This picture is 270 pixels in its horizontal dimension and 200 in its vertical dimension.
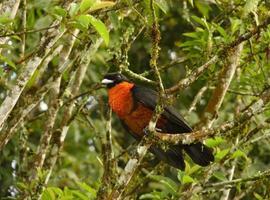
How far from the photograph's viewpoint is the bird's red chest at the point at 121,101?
462cm

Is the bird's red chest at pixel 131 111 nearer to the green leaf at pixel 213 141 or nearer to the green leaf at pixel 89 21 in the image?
the green leaf at pixel 213 141

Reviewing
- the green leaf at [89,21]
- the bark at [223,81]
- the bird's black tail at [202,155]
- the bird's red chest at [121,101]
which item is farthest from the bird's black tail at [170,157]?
the green leaf at [89,21]

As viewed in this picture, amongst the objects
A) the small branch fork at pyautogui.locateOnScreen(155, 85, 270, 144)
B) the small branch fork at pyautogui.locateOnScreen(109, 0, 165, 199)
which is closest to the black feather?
the small branch fork at pyautogui.locateOnScreen(155, 85, 270, 144)

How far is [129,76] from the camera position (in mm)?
4145

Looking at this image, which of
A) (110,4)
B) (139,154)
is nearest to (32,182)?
(139,154)

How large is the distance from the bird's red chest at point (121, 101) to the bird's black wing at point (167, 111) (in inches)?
2.3

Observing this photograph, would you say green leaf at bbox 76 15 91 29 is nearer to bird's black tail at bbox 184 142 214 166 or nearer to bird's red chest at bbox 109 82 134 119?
bird's black tail at bbox 184 142 214 166

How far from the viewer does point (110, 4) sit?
3.21 meters

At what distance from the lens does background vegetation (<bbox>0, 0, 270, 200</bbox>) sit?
10.1 feet

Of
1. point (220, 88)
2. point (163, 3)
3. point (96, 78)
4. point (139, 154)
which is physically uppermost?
point (163, 3)

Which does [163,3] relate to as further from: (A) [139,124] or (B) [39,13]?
(B) [39,13]

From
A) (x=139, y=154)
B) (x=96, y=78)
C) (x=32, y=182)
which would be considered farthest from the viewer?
(x=96, y=78)

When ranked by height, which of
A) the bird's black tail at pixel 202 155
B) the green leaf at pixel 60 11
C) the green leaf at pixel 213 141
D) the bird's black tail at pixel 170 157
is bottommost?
the bird's black tail at pixel 170 157

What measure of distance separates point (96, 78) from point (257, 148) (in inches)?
66.5
